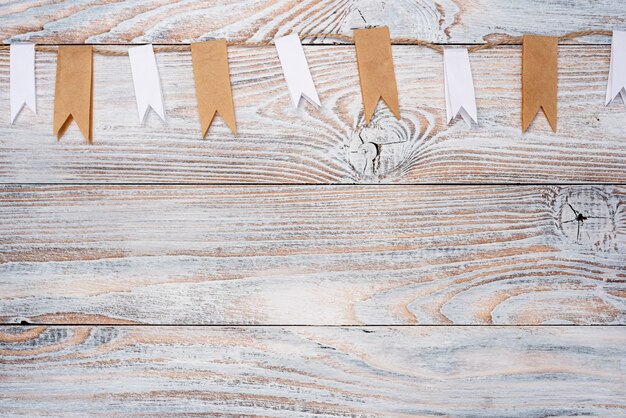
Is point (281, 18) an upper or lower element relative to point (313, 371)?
upper

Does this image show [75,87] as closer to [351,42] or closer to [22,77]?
[22,77]

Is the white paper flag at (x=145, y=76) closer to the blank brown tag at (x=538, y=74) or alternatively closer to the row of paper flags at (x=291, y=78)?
the row of paper flags at (x=291, y=78)

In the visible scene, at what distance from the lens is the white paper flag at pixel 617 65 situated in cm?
91

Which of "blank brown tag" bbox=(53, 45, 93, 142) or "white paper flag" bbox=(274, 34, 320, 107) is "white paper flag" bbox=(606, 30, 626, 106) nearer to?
"white paper flag" bbox=(274, 34, 320, 107)

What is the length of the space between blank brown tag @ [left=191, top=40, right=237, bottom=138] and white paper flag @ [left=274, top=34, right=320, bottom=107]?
0.08 meters

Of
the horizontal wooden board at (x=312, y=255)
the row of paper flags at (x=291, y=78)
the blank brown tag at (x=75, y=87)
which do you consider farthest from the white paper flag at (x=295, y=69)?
the blank brown tag at (x=75, y=87)

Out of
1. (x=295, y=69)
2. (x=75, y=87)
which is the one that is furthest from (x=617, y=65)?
(x=75, y=87)

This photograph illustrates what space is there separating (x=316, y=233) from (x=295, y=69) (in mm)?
246

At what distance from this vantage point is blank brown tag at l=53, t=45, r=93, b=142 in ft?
2.93

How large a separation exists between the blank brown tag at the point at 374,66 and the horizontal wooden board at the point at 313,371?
345 mm

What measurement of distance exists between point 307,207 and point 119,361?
14.3 inches

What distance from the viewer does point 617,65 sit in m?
0.92

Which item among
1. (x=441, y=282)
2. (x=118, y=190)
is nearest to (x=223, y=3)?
(x=118, y=190)

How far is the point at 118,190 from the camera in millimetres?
907
